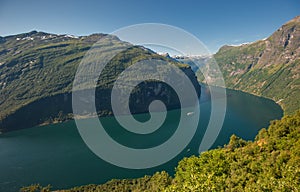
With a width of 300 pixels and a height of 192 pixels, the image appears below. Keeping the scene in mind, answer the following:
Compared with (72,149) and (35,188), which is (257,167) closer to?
(35,188)

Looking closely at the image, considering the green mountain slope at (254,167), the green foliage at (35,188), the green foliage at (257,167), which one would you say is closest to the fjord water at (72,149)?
the green foliage at (35,188)

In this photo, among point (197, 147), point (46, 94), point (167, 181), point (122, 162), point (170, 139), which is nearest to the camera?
point (167, 181)

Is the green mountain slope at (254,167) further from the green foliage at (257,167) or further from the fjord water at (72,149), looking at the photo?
the fjord water at (72,149)

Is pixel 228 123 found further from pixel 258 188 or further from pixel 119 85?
pixel 258 188

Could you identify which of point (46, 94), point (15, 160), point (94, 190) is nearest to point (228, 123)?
point (94, 190)

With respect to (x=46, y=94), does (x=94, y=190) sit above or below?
below

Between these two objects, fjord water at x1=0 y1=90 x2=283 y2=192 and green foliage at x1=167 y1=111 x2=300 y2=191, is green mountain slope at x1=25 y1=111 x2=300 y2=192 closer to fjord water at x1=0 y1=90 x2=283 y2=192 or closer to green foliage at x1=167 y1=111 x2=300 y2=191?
green foliage at x1=167 y1=111 x2=300 y2=191

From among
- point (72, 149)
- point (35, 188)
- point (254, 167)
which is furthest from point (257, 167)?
point (72, 149)

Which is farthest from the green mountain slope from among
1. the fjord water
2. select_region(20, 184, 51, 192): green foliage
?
the fjord water
